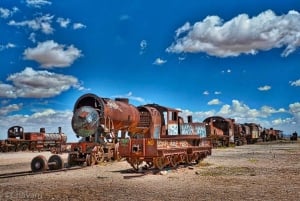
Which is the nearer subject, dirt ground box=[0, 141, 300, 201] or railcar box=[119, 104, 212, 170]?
dirt ground box=[0, 141, 300, 201]

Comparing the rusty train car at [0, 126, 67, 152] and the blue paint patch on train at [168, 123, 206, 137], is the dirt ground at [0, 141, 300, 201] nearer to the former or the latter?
the blue paint patch on train at [168, 123, 206, 137]

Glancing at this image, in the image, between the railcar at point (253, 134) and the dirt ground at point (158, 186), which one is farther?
the railcar at point (253, 134)

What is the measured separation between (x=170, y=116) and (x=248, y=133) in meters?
45.4

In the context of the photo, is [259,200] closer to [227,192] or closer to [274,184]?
[227,192]

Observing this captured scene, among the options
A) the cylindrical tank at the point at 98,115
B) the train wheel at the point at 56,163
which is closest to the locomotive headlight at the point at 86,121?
the cylindrical tank at the point at 98,115

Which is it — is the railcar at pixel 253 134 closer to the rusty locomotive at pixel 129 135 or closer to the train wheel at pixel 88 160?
the rusty locomotive at pixel 129 135

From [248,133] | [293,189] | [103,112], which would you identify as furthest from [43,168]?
[248,133]

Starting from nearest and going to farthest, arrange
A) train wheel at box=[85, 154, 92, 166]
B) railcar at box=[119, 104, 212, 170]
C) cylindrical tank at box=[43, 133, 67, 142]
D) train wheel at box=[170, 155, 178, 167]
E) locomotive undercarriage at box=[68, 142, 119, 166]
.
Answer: railcar at box=[119, 104, 212, 170] < train wheel at box=[170, 155, 178, 167] < train wheel at box=[85, 154, 92, 166] < locomotive undercarriage at box=[68, 142, 119, 166] < cylindrical tank at box=[43, 133, 67, 142]

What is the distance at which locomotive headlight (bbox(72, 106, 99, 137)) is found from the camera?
75.6ft

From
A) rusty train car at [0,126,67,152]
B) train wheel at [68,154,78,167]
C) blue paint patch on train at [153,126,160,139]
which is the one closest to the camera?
train wheel at [68,154,78,167]

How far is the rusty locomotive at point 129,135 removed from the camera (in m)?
18.9

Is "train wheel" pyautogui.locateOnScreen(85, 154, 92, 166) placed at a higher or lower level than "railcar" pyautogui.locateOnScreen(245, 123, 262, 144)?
lower

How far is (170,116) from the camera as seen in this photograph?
2656 cm

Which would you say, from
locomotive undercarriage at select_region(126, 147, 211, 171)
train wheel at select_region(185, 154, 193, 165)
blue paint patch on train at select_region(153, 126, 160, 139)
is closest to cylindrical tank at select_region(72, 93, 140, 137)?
blue paint patch on train at select_region(153, 126, 160, 139)
